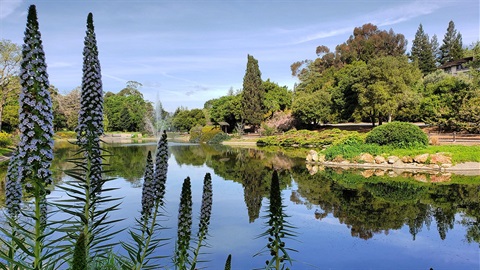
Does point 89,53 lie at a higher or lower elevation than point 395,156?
higher

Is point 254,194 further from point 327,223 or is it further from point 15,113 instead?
point 15,113

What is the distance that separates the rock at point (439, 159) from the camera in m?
22.7

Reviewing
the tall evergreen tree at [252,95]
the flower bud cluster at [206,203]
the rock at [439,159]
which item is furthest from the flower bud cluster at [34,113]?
the tall evergreen tree at [252,95]

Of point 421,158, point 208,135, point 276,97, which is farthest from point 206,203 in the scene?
point 276,97

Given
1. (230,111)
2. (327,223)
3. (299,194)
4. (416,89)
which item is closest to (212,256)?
(327,223)

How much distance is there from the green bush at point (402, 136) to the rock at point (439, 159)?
1.92 metres

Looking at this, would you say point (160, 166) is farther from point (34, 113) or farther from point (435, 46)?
point (435, 46)

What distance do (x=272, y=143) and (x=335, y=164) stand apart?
1834 centimetres

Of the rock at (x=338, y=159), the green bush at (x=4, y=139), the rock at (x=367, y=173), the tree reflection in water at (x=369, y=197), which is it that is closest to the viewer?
the tree reflection in water at (x=369, y=197)

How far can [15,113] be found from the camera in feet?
115

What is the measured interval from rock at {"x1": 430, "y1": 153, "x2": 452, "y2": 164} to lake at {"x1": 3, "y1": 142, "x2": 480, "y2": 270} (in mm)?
2760

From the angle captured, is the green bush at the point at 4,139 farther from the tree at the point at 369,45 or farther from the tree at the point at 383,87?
the tree at the point at 369,45

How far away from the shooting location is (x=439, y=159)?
22.9 meters

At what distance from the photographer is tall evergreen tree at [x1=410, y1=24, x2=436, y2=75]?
7219cm
